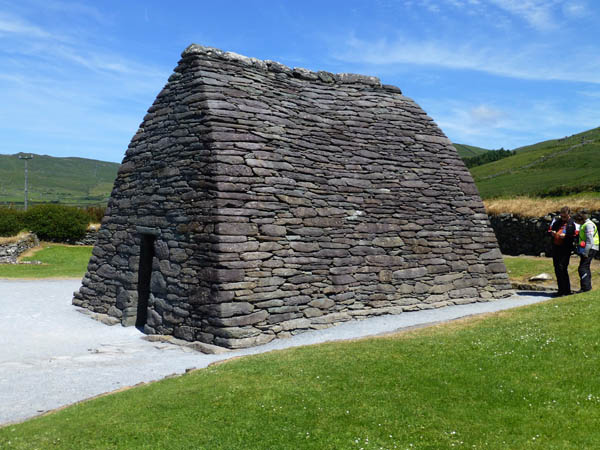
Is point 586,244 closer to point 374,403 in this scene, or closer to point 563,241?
point 563,241

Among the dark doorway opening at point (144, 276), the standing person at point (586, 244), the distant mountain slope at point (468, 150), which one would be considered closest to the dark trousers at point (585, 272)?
the standing person at point (586, 244)

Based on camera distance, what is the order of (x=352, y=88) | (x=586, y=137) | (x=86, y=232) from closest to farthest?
(x=352, y=88)
(x=86, y=232)
(x=586, y=137)

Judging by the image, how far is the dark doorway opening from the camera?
468 inches

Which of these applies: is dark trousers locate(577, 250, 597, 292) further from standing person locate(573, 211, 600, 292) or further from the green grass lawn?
the green grass lawn

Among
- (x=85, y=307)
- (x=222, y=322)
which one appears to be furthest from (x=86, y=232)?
(x=222, y=322)

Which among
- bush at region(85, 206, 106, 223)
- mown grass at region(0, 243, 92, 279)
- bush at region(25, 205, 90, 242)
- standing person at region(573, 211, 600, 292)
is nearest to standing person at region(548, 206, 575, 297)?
standing person at region(573, 211, 600, 292)

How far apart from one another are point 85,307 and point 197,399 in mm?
8392

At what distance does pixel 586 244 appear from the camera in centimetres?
1190

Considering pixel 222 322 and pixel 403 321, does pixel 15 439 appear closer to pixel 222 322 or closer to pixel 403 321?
pixel 222 322

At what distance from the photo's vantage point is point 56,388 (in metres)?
7.74

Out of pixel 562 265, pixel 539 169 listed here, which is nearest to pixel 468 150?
pixel 539 169

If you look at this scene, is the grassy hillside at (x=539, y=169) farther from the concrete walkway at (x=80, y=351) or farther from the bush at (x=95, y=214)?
the concrete walkway at (x=80, y=351)

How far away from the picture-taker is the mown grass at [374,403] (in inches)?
196

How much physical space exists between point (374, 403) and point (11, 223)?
98.8 ft
